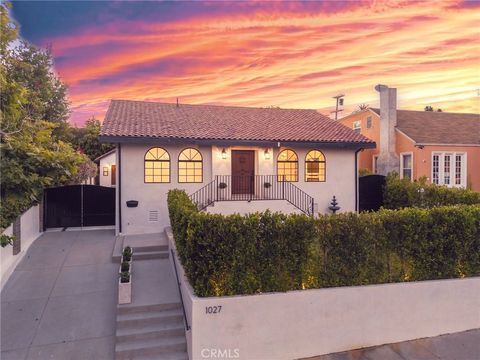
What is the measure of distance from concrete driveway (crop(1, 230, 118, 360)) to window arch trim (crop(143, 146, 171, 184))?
287 centimetres

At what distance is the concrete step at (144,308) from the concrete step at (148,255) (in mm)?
2575

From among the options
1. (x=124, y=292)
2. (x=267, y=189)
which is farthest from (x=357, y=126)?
(x=124, y=292)

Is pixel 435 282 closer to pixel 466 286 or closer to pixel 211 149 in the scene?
pixel 466 286

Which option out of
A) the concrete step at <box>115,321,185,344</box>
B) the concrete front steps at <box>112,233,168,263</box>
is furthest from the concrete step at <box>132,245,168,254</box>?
the concrete step at <box>115,321,185,344</box>

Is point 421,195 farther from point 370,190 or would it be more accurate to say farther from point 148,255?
point 148,255

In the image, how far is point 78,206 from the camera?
12516mm

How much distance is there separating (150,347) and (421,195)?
35.9ft

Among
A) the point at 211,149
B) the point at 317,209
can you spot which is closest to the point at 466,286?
the point at 317,209

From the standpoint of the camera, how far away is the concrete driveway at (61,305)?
549 cm

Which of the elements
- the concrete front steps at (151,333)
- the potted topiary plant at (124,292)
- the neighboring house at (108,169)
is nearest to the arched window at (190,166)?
the potted topiary plant at (124,292)

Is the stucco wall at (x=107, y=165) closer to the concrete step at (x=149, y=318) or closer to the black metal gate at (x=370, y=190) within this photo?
the black metal gate at (x=370, y=190)

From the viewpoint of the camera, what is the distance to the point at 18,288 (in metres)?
7.38

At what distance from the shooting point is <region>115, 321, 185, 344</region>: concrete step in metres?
5.57

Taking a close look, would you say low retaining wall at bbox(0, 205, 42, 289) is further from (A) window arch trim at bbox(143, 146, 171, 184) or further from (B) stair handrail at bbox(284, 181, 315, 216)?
(B) stair handrail at bbox(284, 181, 315, 216)
